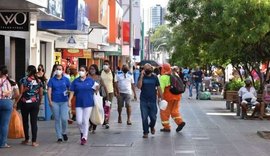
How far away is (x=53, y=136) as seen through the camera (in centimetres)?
1452

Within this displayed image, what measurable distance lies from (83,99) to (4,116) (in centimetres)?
176

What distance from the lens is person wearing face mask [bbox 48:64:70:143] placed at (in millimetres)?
13070

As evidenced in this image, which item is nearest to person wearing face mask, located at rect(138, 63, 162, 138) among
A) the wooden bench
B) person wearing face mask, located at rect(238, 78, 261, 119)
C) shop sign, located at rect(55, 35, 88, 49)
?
person wearing face mask, located at rect(238, 78, 261, 119)

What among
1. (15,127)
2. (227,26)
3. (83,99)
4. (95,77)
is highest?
(227,26)

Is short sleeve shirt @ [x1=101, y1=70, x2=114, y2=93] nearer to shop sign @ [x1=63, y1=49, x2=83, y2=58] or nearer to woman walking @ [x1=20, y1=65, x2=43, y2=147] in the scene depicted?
woman walking @ [x1=20, y1=65, x2=43, y2=147]

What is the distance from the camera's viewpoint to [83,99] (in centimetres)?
1314

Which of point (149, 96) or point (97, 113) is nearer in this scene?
point (97, 113)

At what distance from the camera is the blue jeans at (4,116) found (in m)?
12.2

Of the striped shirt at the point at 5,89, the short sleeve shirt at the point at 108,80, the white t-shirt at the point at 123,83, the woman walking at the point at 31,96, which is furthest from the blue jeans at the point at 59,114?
the white t-shirt at the point at 123,83

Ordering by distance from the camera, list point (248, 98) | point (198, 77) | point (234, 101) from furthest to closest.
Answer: point (198, 77), point (234, 101), point (248, 98)

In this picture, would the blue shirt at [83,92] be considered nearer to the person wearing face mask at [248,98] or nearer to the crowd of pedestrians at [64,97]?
the crowd of pedestrians at [64,97]

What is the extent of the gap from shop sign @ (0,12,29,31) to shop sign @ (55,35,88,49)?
10.4 m

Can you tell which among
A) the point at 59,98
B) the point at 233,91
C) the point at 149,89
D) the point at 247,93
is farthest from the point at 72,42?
the point at 59,98

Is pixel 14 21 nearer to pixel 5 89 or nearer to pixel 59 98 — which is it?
pixel 59 98
